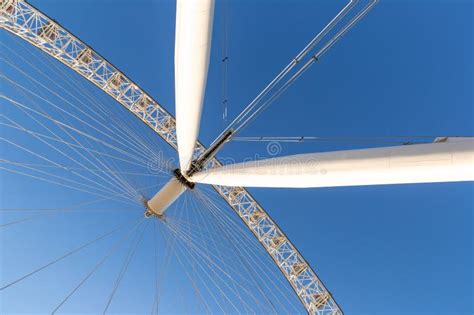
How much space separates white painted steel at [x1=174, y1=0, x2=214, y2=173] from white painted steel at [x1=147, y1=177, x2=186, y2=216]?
11.7 ft

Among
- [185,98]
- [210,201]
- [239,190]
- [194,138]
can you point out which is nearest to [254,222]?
[239,190]

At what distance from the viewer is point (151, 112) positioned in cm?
1980

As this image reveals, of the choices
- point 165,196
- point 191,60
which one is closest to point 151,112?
point 165,196

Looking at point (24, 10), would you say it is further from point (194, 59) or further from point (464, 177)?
point (464, 177)

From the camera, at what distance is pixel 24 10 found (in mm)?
16234

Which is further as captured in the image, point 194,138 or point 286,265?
point 286,265

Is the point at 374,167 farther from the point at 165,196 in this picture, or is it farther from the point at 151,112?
the point at 151,112

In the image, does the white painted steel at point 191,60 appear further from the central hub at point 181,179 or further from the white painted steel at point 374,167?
the central hub at point 181,179

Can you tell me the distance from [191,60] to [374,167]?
4884 millimetres

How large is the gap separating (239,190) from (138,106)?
7.75 metres

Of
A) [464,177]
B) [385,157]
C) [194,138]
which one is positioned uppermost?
[464,177]

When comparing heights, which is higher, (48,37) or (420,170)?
(420,170)

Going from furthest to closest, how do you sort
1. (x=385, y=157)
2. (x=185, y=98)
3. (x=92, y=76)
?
(x=92, y=76), (x=185, y=98), (x=385, y=157)

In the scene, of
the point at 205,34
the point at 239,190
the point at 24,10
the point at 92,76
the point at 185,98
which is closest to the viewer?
the point at 205,34
